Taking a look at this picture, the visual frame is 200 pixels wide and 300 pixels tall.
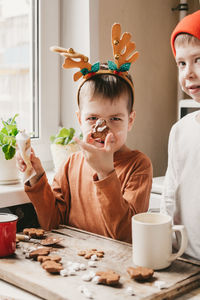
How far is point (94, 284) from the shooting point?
919 millimetres

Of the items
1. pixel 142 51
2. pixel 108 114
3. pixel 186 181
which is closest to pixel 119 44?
pixel 108 114

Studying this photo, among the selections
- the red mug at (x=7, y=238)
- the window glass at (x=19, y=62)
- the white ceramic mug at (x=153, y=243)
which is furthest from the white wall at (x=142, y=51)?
the white ceramic mug at (x=153, y=243)

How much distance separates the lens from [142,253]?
3.32 feet

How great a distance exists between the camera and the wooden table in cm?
88

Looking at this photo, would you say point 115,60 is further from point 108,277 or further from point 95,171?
point 108,277

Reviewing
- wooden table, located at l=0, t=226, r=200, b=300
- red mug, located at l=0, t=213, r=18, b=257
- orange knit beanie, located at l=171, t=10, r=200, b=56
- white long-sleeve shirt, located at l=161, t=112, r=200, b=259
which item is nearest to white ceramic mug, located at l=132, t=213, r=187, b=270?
wooden table, located at l=0, t=226, r=200, b=300

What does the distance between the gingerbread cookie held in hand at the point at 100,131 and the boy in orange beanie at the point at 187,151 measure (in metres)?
0.21

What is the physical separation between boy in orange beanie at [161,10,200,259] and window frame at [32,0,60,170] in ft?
2.84

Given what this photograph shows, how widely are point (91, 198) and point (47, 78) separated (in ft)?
2.54

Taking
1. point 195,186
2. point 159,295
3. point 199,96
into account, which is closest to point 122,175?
point 195,186

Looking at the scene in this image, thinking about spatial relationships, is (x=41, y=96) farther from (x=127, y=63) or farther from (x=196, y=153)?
(x=196, y=153)

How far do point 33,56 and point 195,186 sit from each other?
1.10 meters

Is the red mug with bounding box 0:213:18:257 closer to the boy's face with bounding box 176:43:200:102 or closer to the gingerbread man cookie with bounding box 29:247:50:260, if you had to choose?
the gingerbread man cookie with bounding box 29:247:50:260

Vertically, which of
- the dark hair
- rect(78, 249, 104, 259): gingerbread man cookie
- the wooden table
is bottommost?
the wooden table
